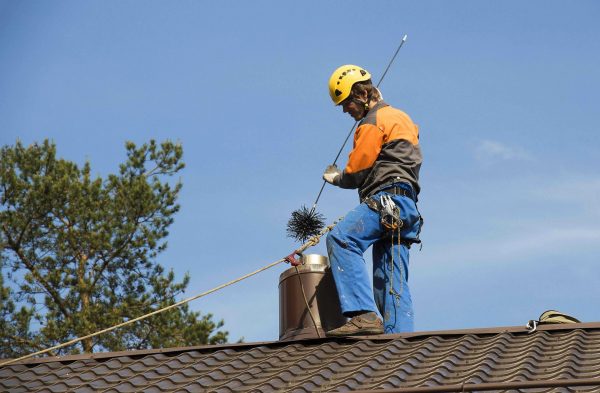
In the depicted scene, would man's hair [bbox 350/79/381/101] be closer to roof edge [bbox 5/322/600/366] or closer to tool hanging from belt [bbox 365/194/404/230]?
tool hanging from belt [bbox 365/194/404/230]

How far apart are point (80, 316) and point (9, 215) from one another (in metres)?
Answer: 2.97

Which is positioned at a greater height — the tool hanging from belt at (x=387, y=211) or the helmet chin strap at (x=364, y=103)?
the helmet chin strap at (x=364, y=103)

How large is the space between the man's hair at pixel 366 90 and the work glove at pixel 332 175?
2.00 feet

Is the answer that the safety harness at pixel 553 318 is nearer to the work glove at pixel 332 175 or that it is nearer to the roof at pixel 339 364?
the roof at pixel 339 364

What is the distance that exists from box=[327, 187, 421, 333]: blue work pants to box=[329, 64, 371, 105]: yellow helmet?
942 mm

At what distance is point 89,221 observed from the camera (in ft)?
75.2

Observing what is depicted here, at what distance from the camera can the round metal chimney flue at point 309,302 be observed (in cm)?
930

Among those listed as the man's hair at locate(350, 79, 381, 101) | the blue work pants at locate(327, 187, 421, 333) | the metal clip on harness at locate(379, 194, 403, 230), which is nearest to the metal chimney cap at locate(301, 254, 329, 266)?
the blue work pants at locate(327, 187, 421, 333)

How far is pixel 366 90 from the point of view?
9.81 metres

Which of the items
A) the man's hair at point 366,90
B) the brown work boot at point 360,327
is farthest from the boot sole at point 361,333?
Answer: the man's hair at point 366,90

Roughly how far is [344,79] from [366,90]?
0.70ft

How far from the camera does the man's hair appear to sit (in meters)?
9.77

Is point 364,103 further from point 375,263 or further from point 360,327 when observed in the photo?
point 360,327

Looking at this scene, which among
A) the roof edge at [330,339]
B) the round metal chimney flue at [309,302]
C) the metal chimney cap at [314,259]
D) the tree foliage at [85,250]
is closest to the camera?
the roof edge at [330,339]
